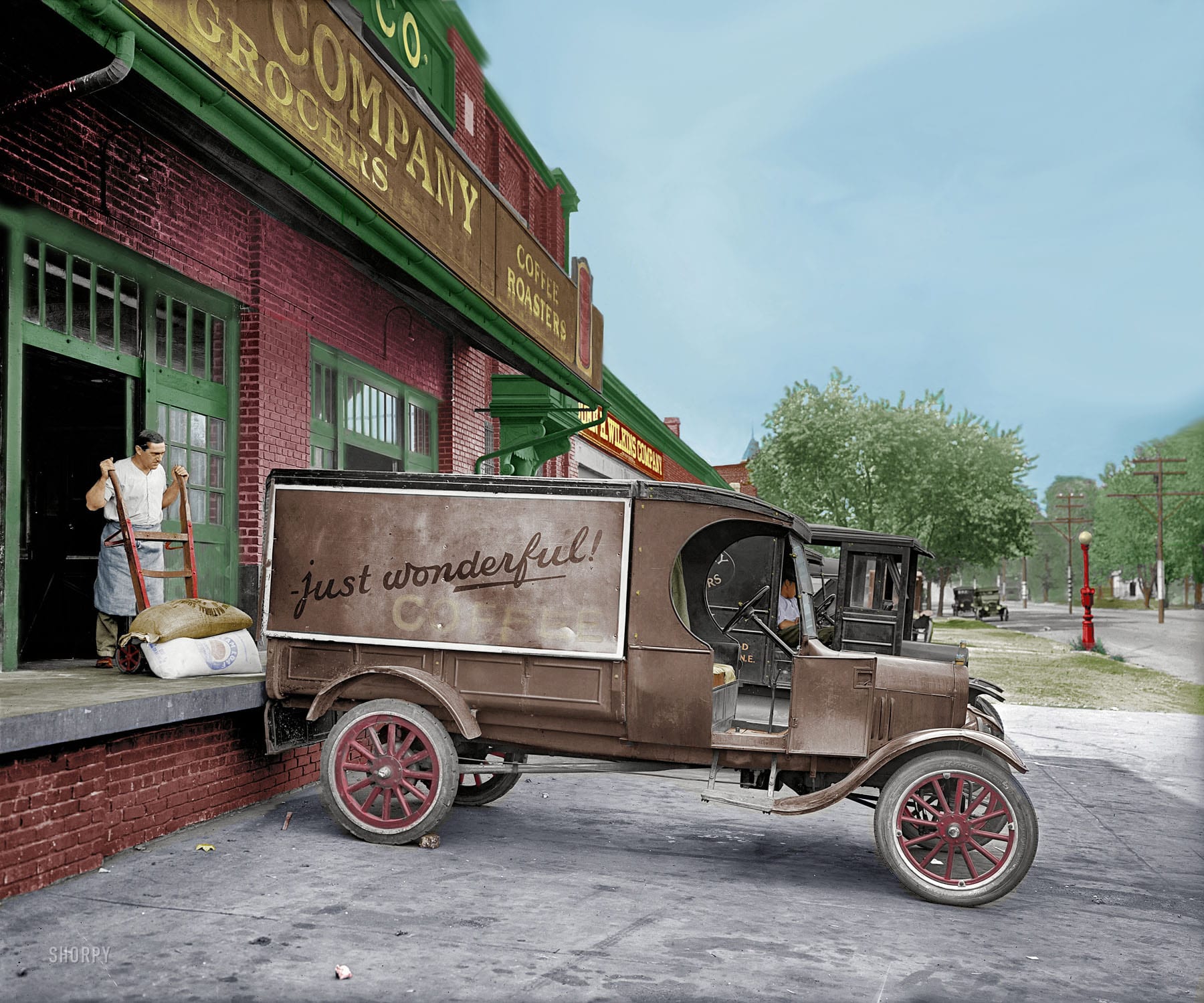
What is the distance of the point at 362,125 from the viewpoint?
724 centimetres

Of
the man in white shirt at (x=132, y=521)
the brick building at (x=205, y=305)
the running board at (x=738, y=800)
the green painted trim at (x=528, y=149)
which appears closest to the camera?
the brick building at (x=205, y=305)

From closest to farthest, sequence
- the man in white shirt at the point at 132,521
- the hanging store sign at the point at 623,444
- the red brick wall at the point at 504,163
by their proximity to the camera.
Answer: the man in white shirt at the point at 132,521 → the red brick wall at the point at 504,163 → the hanging store sign at the point at 623,444

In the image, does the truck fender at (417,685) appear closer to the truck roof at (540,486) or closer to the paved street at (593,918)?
the paved street at (593,918)

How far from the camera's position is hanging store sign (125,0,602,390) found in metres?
5.72

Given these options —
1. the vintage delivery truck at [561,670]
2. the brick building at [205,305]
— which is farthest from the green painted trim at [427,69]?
the vintage delivery truck at [561,670]

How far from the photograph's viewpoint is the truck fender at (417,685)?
6.11 m

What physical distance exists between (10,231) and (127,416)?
1.75 metres

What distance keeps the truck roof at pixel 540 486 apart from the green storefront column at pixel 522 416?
7.84 meters

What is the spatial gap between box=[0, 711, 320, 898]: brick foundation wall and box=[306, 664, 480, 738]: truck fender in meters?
0.77

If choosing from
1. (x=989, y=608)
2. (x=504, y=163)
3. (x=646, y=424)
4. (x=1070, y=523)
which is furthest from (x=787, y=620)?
(x=1070, y=523)

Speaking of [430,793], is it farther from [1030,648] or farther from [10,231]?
[1030,648]

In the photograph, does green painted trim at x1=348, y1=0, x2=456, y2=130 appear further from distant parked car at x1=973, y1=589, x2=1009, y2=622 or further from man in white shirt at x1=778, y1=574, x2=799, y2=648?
distant parked car at x1=973, y1=589, x2=1009, y2=622

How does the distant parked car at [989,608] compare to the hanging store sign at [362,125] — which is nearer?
the hanging store sign at [362,125]

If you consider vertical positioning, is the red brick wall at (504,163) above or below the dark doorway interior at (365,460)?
above
